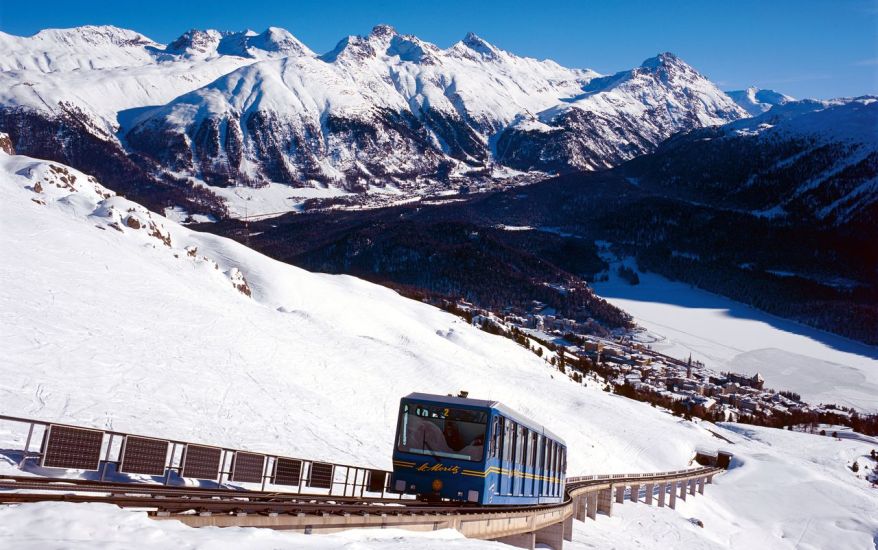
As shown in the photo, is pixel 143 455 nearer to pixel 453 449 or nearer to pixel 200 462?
pixel 200 462

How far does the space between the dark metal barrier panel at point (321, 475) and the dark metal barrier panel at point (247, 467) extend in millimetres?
1949

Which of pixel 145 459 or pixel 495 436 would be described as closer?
pixel 145 459

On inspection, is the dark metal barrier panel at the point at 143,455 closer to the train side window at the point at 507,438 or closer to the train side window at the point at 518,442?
the train side window at the point at 507,438

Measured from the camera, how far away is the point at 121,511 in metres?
13.0

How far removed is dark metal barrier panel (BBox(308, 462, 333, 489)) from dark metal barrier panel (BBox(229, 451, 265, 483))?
6.39 ft

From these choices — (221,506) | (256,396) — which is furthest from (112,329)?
(221,506)

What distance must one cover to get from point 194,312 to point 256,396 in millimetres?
16275

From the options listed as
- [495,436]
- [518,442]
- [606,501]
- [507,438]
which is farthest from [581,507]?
[495,436]

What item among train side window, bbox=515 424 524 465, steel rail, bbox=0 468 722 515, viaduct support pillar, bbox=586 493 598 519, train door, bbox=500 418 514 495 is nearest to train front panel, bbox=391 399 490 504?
steel rail, bbox=0 468 722 515

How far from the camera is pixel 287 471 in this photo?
87.5ft

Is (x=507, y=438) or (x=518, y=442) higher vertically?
(x=507, y=438)

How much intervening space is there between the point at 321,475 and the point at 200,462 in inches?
225

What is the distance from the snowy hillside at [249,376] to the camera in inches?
1378

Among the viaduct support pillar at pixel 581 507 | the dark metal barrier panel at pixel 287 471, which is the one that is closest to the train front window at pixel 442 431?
the dark metal barrier panel at pixel 287 471
